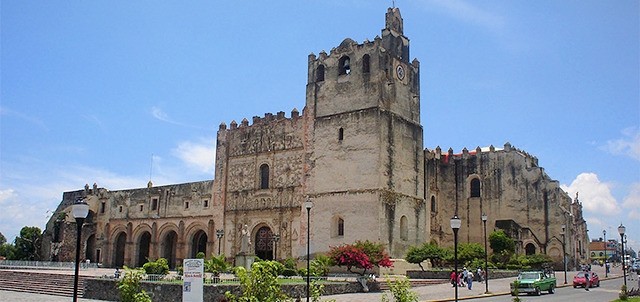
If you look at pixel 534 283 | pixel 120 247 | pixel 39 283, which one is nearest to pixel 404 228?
pixel 534 283

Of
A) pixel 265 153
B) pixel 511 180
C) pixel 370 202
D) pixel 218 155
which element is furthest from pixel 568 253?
pixel 218 155

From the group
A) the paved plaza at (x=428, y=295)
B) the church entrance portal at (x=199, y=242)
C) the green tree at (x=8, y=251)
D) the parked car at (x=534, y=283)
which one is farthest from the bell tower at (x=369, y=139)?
the green tree at (x=8, y=251)

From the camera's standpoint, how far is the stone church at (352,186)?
122 feet

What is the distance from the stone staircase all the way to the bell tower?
15.1 metres

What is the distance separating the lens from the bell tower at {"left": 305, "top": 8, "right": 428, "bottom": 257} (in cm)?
3653

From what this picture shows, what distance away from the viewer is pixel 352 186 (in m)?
37.1

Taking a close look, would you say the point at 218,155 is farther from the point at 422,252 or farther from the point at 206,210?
the point at 422,252

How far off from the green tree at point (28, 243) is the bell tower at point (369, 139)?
30984mm

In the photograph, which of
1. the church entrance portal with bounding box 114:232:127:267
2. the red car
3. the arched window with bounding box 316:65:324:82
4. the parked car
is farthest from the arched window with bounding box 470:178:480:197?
the church entrance portal with bounding box 114:232:127:267

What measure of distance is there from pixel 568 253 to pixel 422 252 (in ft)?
42.1

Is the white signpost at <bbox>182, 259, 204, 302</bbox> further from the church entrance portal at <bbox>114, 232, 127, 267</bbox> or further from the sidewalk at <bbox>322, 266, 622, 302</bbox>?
the church entrance portal at <bbox>114, 232, 127, 267</bbox>

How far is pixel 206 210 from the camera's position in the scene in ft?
148

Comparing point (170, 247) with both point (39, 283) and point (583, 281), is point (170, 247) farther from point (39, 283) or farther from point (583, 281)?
point (583, 281)

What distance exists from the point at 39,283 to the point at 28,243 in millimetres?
29092
